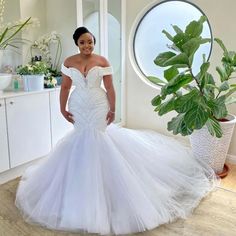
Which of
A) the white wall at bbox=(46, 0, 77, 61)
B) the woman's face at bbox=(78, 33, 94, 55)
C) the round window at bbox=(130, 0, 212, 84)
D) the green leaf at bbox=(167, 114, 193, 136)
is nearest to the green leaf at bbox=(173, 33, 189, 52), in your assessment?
the green leaf at bbox=(167, 114, 193, 136)

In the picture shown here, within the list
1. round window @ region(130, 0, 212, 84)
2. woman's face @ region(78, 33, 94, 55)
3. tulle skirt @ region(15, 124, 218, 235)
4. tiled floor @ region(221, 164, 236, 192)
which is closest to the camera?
tulle skirt @ region(15, 124, 218, 235)

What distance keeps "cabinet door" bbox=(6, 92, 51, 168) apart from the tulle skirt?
0.41 m

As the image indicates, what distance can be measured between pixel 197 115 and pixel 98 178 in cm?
94

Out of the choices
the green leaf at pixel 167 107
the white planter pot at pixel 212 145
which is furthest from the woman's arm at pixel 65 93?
the white planter pot at pixel 212 145

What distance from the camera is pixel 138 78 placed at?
3846mm

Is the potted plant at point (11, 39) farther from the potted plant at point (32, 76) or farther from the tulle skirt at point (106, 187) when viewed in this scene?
the tulle skirt at point (106, 187)

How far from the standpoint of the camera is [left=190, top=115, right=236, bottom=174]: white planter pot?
2760mm

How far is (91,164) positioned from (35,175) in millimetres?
563

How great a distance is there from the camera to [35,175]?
7.66ft

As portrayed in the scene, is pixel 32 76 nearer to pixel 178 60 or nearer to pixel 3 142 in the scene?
pixel 3 142

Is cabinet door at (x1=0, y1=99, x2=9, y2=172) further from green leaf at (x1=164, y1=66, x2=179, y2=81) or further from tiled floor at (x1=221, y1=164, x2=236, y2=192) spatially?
tiled floor at (x1=221, y1=164, x2=236, y2=192)

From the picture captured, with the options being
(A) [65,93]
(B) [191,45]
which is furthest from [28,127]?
(B) [191,45]

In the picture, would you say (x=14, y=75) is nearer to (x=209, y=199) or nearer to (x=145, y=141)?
(x=145, y=141)

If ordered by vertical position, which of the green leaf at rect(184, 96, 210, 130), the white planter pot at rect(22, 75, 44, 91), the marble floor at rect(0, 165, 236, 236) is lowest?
the marble floor at rect(0, 165, 236, 236)
